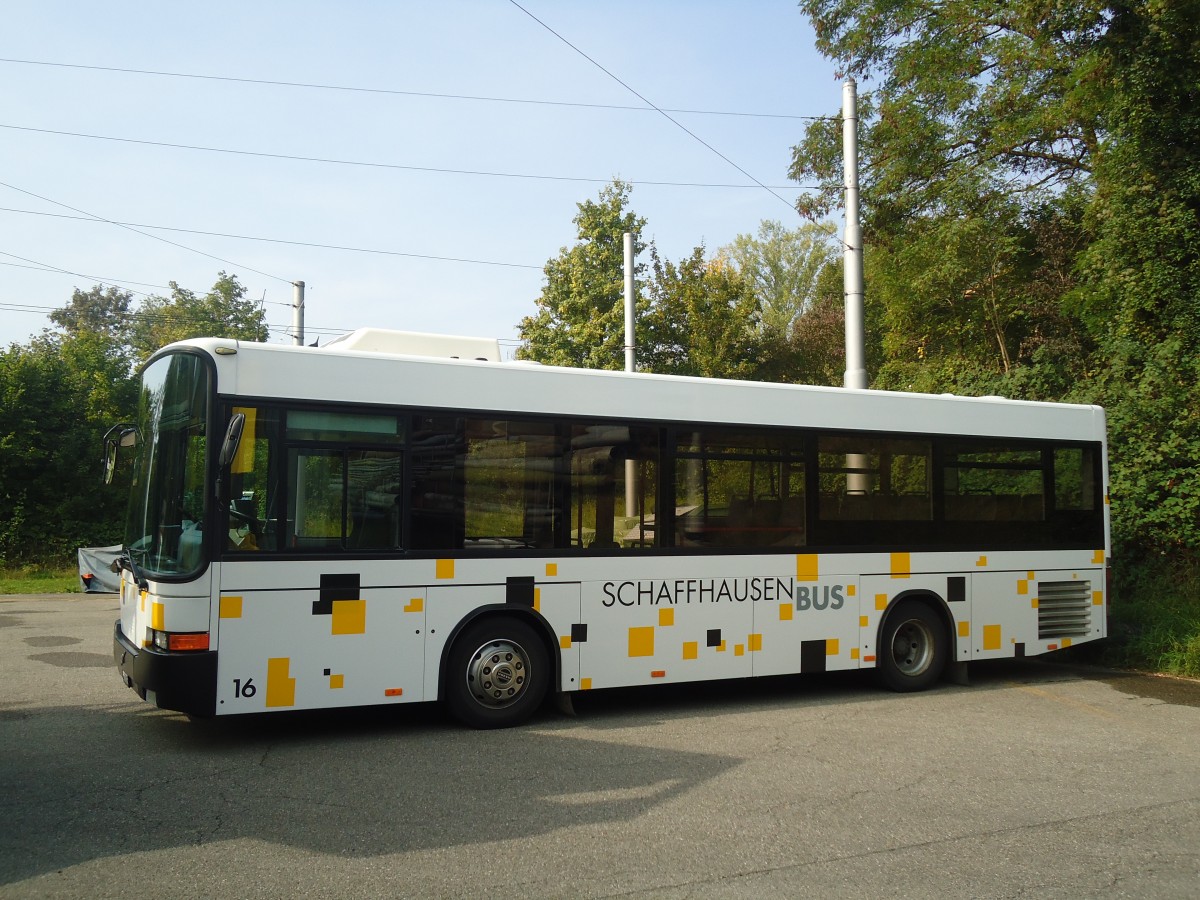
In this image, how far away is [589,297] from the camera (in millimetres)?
33156

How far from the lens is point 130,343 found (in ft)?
233

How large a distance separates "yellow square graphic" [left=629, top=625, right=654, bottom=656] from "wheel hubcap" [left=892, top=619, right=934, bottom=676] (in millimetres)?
3042

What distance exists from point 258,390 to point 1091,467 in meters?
9.24

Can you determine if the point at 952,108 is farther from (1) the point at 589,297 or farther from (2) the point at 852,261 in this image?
(1) the point at 589,297

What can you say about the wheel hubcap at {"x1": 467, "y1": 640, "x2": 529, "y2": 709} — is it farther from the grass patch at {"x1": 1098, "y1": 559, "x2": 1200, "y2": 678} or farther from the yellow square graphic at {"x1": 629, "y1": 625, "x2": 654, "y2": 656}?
the grass patch at {"x1": 1098, "y1": 559, "x2": 1200, "y2": 678}

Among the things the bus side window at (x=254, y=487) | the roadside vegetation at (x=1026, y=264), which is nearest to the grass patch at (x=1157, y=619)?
the roadside vegetation at (x=1026, y=264)

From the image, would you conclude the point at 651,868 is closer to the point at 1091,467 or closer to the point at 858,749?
the point at 858,749

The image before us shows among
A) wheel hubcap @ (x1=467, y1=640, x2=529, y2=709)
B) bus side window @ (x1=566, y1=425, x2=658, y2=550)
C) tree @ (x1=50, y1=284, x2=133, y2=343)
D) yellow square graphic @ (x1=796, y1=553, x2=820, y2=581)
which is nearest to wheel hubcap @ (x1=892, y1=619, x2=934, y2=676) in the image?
yellow square graphic @ (x1=796, y1=553, x2=820, y2=581)

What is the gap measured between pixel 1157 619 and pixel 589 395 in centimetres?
827

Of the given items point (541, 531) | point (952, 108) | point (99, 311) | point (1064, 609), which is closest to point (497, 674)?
point (541, 531)

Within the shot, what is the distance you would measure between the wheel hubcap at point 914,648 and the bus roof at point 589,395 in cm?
206

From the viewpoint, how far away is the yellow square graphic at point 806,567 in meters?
9.88

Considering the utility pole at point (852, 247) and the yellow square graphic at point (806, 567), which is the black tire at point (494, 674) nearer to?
the yellow square graphic at point (806, 567)

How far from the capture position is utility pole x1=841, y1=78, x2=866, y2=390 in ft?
45.8
